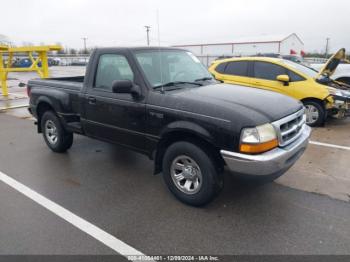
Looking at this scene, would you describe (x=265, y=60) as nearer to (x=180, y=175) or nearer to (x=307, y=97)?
(x=307, y=97)

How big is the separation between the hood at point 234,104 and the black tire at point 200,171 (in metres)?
0.44

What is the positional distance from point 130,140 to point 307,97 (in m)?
4.86

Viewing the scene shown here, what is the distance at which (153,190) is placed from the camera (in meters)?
3.94

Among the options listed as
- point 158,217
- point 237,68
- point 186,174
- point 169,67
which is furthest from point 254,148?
point 237,68

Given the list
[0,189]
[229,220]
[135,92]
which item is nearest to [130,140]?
[135,92]

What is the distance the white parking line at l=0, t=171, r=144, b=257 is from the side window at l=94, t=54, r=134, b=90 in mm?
1748

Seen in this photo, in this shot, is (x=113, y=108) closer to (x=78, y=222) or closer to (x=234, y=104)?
(x=78, y=222)

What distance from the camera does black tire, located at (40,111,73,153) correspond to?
5172 mm

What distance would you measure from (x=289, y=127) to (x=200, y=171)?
115cm

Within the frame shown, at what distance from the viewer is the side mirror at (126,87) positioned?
3.48 metres

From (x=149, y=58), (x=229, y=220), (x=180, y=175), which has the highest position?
(x=149, y=58)

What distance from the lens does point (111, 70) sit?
418 cm

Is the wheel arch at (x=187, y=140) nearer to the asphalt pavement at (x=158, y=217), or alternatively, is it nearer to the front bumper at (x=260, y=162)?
the front bumper at (x=260, y=162)

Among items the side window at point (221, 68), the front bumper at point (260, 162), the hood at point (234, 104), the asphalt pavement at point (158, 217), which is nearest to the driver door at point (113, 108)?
the hood at point (234, 104)
